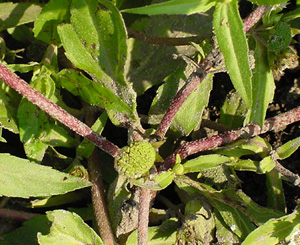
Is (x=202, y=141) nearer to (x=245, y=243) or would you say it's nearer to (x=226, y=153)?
(x=226, y=153)

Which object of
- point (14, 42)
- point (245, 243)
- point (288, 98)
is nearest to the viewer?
point (245, 243)

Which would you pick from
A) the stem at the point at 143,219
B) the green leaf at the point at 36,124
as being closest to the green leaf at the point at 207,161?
the stem at the point at 143,219

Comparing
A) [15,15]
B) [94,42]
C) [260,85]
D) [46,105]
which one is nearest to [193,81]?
[260,85]

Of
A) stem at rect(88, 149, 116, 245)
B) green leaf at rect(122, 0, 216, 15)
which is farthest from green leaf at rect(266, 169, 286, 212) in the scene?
green leaf at rect(122, 0, 216, 15)

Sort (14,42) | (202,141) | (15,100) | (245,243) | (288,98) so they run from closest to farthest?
1. (245,243)
2. (202,141)
3. (15,100)
4. (288,98)
5. (14,42)

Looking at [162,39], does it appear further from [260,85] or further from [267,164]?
[267,164]

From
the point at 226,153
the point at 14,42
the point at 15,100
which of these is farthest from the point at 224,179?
the point at 14,42
